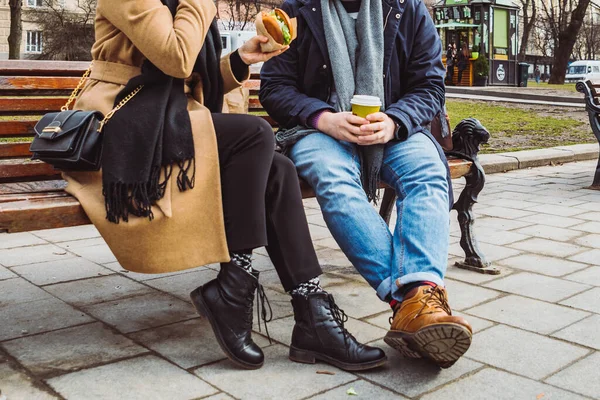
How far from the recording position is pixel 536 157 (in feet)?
28.8

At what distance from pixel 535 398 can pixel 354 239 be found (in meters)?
0.87

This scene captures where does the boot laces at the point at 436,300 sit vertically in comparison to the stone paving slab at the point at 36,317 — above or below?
above

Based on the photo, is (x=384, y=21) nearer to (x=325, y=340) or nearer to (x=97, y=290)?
(x=325, y=340)

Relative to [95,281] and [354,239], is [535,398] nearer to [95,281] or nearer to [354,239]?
[354,239]

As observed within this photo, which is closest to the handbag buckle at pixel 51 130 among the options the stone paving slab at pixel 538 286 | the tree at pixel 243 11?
the stone paving slab at pixel 538 286

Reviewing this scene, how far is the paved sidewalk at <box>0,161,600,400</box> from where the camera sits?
255 cm

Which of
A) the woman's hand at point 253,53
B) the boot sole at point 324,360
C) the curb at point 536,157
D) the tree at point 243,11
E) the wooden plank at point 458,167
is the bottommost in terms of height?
the curb at point 536,157

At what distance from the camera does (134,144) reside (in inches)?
100

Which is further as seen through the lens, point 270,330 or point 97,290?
point 97,290

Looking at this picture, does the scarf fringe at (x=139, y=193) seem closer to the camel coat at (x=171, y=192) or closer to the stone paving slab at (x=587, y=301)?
the camel coat at (x=171, y=192)

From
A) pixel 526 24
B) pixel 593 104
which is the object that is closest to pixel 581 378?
pixel 593 104

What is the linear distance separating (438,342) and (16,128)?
7.14 ft

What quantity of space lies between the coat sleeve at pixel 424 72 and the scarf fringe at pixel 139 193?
49.0 inches

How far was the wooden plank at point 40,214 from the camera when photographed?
2.58 m
